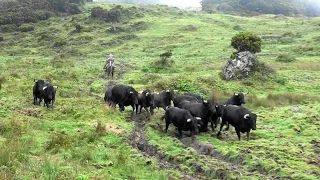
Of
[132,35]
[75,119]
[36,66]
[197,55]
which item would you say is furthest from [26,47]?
[75,119]

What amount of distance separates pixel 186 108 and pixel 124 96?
3690 mm

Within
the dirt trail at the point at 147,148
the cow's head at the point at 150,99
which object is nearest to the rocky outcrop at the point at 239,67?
the cow's head at the point at 150,99

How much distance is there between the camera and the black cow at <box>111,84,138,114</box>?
21.5 m

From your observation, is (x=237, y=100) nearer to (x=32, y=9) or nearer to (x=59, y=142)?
(x=59, y=142)

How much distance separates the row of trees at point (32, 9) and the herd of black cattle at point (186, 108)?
191 ft

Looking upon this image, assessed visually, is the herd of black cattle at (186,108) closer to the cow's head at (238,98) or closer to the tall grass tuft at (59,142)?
the cow's head at (238,98)

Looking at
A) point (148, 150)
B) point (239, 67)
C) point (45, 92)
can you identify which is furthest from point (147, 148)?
point (239, 67)

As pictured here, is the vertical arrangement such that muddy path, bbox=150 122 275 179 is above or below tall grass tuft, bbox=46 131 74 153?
below

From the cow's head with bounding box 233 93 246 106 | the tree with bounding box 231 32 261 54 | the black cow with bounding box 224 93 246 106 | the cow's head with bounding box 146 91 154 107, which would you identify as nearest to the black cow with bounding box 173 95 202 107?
the cow's head with bounding box 146 91 154 107

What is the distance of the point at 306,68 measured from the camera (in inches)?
1435

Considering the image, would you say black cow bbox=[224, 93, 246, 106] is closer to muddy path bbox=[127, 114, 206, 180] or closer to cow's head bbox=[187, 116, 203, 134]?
cow's head bbox=[187, 116, 203, 134]

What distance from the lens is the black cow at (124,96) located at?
21516 mm

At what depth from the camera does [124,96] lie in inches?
850

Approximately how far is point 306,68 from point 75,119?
24348 mm
